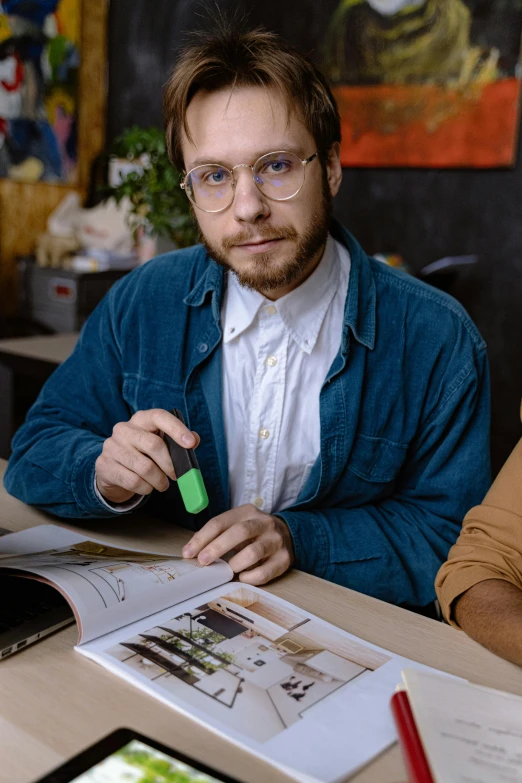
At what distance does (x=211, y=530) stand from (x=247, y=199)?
0.53 meters

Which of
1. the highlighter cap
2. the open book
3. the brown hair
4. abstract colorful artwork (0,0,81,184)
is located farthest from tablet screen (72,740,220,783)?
abstract colorful artwork (0,0,81,184)

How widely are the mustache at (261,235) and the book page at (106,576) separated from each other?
0.53 m

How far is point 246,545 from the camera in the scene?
105 cm

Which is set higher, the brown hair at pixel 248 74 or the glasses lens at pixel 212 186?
the brown hair at pixel 248 74

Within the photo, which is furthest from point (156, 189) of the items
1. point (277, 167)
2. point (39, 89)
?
point (39, 89)

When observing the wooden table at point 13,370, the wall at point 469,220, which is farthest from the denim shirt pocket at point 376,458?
the wall at point 469,220

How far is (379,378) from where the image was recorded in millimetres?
1310

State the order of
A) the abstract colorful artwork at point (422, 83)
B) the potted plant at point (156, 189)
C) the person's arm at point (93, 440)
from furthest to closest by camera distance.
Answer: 1. the abstract colorful artwork at point (422, 83)
2. the potted plant at point (156, 189)
3. the person's arm at point (93, 440)

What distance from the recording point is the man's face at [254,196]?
1260 millimetres

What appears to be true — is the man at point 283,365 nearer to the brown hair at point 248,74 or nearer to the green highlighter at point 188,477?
the brown hair at point 248,74

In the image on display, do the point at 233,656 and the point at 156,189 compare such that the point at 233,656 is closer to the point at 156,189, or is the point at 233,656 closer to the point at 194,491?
the point at 194,491

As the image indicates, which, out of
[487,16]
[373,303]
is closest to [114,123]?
[487,16]

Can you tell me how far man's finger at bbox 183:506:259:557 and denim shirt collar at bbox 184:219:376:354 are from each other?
1.14ft

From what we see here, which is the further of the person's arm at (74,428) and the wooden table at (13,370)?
the wooden table at (13,370)
